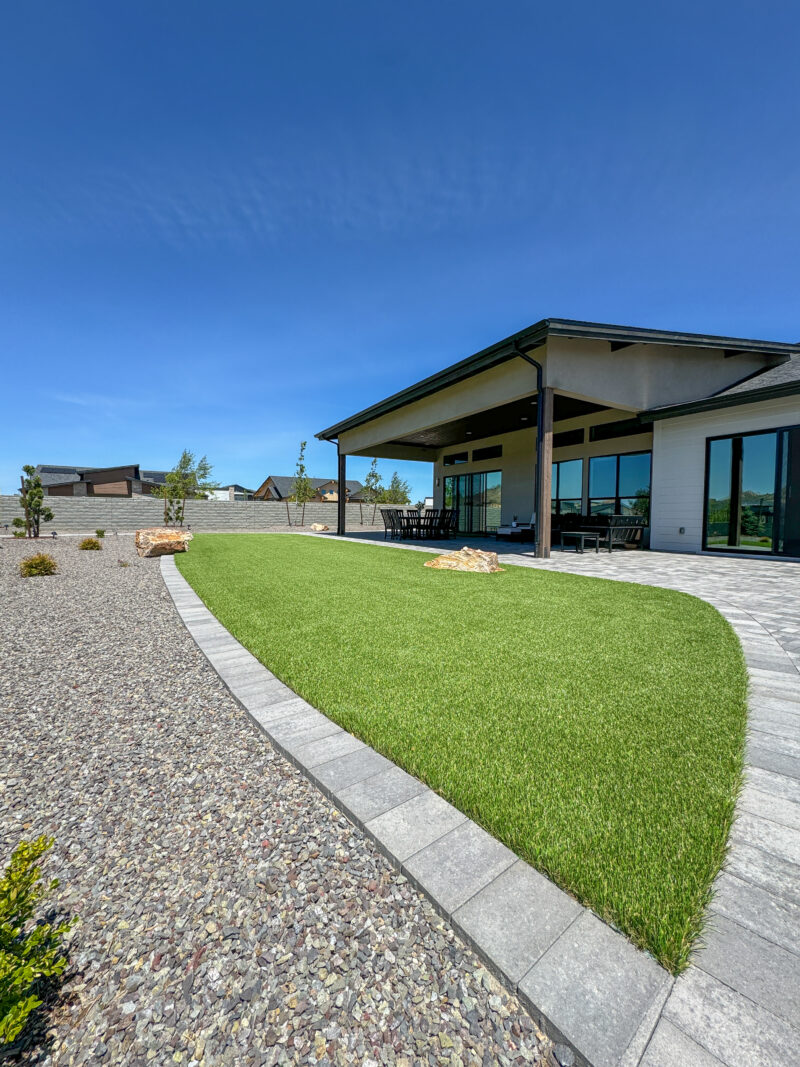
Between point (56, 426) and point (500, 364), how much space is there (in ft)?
202

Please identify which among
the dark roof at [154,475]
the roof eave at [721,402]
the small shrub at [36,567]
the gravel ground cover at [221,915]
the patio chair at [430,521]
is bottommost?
the gravel ground cover at [221,915]

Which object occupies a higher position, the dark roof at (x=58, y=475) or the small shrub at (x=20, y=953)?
the dark roof at (x=58, y=475)

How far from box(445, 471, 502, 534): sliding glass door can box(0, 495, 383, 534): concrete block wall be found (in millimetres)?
8613

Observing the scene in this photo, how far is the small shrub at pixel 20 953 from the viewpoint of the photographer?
0.76 meters

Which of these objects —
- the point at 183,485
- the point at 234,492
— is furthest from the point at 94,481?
the point at 234,492

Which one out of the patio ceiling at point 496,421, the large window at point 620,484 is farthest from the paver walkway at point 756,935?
the large window at point 620,484

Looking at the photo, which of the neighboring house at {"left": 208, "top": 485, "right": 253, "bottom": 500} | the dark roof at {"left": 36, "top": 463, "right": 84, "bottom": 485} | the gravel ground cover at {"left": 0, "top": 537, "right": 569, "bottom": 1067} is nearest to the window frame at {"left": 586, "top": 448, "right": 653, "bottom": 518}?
the gravel ground cover at {"left": 0, "top": 537, "right": 569, "bottom": 1067}

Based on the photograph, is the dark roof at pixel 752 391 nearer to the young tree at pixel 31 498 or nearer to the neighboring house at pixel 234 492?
the young tree at pixel 31 498

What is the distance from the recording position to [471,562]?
24.8 ft

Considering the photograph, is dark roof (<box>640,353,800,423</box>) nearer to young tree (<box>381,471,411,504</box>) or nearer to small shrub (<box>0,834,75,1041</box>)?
small shrub (<box>0,834,75,1041</box>)

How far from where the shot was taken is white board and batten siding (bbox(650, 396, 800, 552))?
30.2ft

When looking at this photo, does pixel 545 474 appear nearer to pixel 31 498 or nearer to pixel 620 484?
pixel 620 484

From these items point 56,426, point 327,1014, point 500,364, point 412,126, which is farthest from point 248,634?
point 56,426

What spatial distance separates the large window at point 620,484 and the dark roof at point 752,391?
2.02 metres
